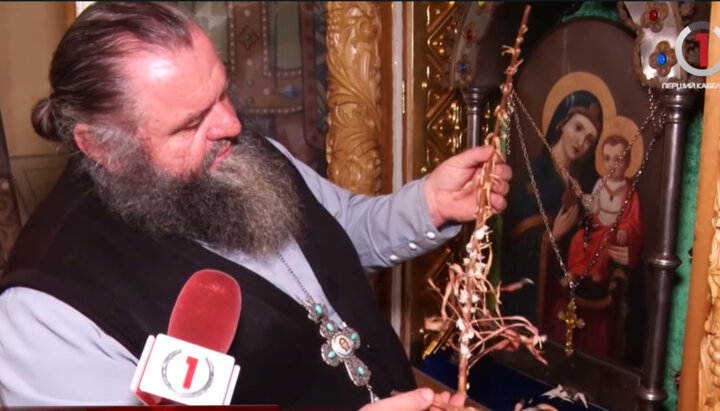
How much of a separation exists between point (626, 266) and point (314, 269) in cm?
44

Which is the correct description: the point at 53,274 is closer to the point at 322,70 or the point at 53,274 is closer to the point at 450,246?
the point at 450,246

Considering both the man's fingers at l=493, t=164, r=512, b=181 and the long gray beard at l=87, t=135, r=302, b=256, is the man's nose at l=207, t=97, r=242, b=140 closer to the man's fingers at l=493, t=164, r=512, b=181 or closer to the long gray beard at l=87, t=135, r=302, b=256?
the long gray beard at l=87, t=135, r=302, b=256

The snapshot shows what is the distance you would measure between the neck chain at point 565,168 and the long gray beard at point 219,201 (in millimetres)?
376

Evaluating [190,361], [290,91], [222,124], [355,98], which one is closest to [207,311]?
[190,361]

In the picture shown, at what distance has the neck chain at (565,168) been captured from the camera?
2.70ft

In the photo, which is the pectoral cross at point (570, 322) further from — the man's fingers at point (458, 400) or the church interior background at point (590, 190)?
the man's fingers at point (458, 400)

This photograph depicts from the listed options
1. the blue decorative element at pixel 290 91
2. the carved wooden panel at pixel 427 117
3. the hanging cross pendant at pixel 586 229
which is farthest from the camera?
the blue decorative element at pixel 290 91

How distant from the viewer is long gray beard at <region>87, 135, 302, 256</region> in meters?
0.95

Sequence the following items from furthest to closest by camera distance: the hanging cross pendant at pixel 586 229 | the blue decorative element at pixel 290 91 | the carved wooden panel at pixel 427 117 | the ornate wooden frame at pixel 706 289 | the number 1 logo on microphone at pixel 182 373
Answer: the blue decorative element at pixel 290 91 < the carved wooden panel at pixel 427 117 < the hanging cross pendant at pixel 586 229 < the ornate wooden frame at pixel 706 289 < the number 1 logo on microphone at pixel 182 373

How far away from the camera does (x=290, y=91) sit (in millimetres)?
1932

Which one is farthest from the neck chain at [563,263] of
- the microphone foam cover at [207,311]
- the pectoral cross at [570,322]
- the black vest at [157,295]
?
the microphone foam cover at [207,311]

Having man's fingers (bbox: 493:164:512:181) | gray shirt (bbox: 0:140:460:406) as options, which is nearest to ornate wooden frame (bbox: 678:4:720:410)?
man's fingers (bbox: 493:164:512:181)

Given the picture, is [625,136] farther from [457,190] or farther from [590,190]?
[457,190]

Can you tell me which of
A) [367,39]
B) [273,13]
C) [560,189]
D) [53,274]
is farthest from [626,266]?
[273,13]
